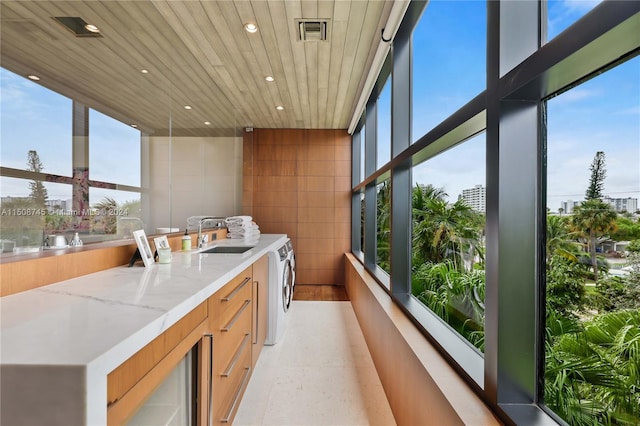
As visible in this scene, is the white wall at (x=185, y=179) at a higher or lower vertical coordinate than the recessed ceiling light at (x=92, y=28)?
lower

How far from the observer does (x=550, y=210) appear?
93 cm

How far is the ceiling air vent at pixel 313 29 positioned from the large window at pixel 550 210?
1246 mm

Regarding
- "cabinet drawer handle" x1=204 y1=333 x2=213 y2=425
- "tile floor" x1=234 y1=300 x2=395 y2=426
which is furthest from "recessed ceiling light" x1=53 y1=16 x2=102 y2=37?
"tile floor" x1=234 y1=300 x2=395 y2=426

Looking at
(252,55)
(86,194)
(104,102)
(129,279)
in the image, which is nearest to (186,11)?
(252,55)

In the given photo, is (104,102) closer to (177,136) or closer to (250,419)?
(177,136)

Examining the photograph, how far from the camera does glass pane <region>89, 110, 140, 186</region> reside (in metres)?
1.55

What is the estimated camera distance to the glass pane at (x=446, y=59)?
1427mm

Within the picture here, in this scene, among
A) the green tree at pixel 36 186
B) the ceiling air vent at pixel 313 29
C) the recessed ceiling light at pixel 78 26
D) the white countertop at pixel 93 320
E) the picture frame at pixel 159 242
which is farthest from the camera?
the ceiling air vent at pixel 313 29

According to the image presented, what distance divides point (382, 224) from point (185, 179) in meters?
2.09

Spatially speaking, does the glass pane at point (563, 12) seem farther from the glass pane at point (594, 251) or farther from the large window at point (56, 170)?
the large window at point (56, 170)

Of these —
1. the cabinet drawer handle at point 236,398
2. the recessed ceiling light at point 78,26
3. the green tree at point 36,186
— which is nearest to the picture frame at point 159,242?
the green tree at point 36,186

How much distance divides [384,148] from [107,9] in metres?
2.55

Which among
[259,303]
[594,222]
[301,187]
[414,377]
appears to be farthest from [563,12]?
[301,187]

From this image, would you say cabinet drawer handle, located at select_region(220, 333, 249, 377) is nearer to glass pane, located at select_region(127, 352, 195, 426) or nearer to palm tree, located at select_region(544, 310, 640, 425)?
glass pane, located at select_region(127, 352, 195, 426)
